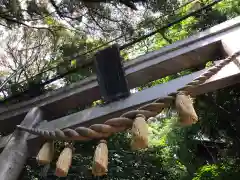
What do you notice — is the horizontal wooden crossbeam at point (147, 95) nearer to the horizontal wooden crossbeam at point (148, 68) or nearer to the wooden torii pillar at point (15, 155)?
the wooden torii pillar at point (15, 155)

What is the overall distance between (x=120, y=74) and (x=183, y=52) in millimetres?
590

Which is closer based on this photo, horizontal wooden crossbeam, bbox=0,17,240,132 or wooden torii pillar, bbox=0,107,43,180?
wooden torii pillar, bbox=0,107,43,180

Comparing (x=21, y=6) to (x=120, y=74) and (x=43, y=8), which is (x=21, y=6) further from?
(x=120, y=74)

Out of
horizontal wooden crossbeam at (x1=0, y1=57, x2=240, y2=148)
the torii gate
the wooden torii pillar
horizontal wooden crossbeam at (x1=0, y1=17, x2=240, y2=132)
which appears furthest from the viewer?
horizontal wooden crossbeam at (x1=0, y1=17, x2=240, y2=132)

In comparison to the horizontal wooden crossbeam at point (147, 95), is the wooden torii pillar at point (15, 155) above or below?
below

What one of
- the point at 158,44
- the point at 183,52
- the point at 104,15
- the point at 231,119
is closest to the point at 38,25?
the point at 104,15

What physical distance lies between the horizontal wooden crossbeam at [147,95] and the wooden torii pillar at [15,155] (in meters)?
0.11

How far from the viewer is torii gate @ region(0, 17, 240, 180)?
2.27 m

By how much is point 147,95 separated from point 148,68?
15.6 inches

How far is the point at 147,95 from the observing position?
92.0 inches

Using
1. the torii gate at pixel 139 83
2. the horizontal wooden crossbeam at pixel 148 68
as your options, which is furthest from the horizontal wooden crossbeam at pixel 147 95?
the horizontal wooden crossbeam at pixel 148 68

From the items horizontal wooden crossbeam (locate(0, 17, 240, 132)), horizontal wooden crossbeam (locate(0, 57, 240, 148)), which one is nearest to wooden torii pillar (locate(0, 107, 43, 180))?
horizontal wooden crossbeam (locate(0, 57, 240, 148))

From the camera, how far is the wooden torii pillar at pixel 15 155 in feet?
7.88

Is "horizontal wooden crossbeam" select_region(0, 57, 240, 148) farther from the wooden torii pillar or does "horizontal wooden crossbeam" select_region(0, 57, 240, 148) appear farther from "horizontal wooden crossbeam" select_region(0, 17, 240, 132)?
"horizontal wooden crossbeam" select_region(0, 17, 240, 132)
